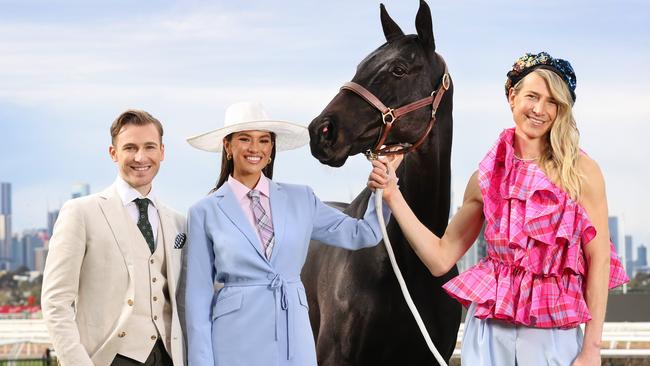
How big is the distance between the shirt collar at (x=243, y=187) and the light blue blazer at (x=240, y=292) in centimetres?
3

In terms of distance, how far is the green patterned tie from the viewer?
376cm

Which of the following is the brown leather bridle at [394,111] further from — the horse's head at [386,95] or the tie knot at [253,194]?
the tie knot at [253,194]

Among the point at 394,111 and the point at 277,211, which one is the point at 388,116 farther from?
the point at 277,211

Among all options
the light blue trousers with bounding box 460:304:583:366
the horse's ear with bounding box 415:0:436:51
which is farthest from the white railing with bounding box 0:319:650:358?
the light blue trousers with bounding box 460:304:583:366

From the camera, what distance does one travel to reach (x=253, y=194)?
12.5 feet

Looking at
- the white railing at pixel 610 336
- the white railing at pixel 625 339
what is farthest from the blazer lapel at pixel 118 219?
the white railing at pixel 610 336

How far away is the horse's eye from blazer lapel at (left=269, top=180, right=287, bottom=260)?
0.83 meters

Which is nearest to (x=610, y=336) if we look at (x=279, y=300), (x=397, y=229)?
(x=397, y=229)

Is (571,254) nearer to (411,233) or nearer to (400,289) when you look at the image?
(411,233)

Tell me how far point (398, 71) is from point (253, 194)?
0.97m

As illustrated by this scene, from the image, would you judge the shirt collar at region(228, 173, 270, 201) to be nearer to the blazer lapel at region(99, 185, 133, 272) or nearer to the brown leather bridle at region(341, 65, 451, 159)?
the blazer lapel at region(99, 185, 133, 272)

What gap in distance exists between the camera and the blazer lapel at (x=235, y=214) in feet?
12.0

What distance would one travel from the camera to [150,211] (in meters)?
3.82

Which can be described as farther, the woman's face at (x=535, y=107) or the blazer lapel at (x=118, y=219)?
the blazer lapel at (x=118, y=219)
